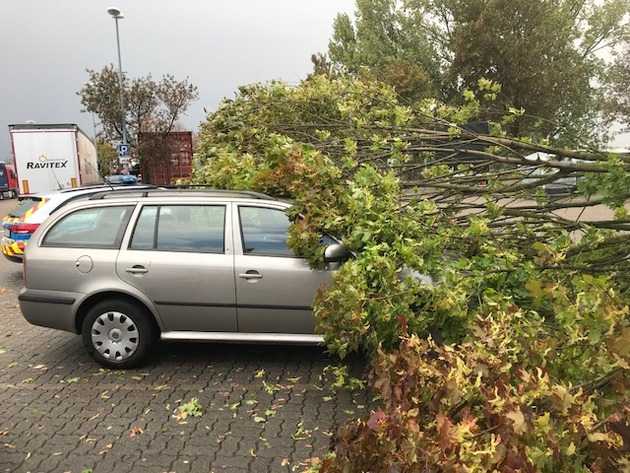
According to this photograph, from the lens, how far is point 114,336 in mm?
4711

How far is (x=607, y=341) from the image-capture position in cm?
162

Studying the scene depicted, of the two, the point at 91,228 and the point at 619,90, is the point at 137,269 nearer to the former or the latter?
the point at 91,228

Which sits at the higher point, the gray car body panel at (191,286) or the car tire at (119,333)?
the gray car body panel at (191,286)

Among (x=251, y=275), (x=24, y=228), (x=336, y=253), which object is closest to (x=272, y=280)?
(x=251, y=275)

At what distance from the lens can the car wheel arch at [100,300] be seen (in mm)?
4656

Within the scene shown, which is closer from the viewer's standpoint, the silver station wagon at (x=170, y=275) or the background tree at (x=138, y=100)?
the silver station wagon at (x=170, y=275)

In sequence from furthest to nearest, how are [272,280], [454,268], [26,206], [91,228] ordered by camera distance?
[26,206] → [91,228] → [272,280] → [454,268]

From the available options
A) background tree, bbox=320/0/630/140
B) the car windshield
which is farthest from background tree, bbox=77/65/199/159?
the car windshield

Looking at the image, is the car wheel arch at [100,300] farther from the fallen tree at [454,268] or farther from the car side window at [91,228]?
the fallen tree at [454,268]

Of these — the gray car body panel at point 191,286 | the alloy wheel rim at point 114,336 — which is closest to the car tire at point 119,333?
the alloy wheel rim at point 114,336

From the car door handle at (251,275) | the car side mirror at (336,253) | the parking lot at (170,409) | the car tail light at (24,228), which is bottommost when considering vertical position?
the parking lot at (170,409)

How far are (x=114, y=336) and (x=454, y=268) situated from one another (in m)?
2.99

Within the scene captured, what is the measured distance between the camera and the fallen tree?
1.47 meters

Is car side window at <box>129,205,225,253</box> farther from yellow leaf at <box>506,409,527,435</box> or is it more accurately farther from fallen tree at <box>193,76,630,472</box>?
yellow leaf at <box>506,409,527,435</box>
